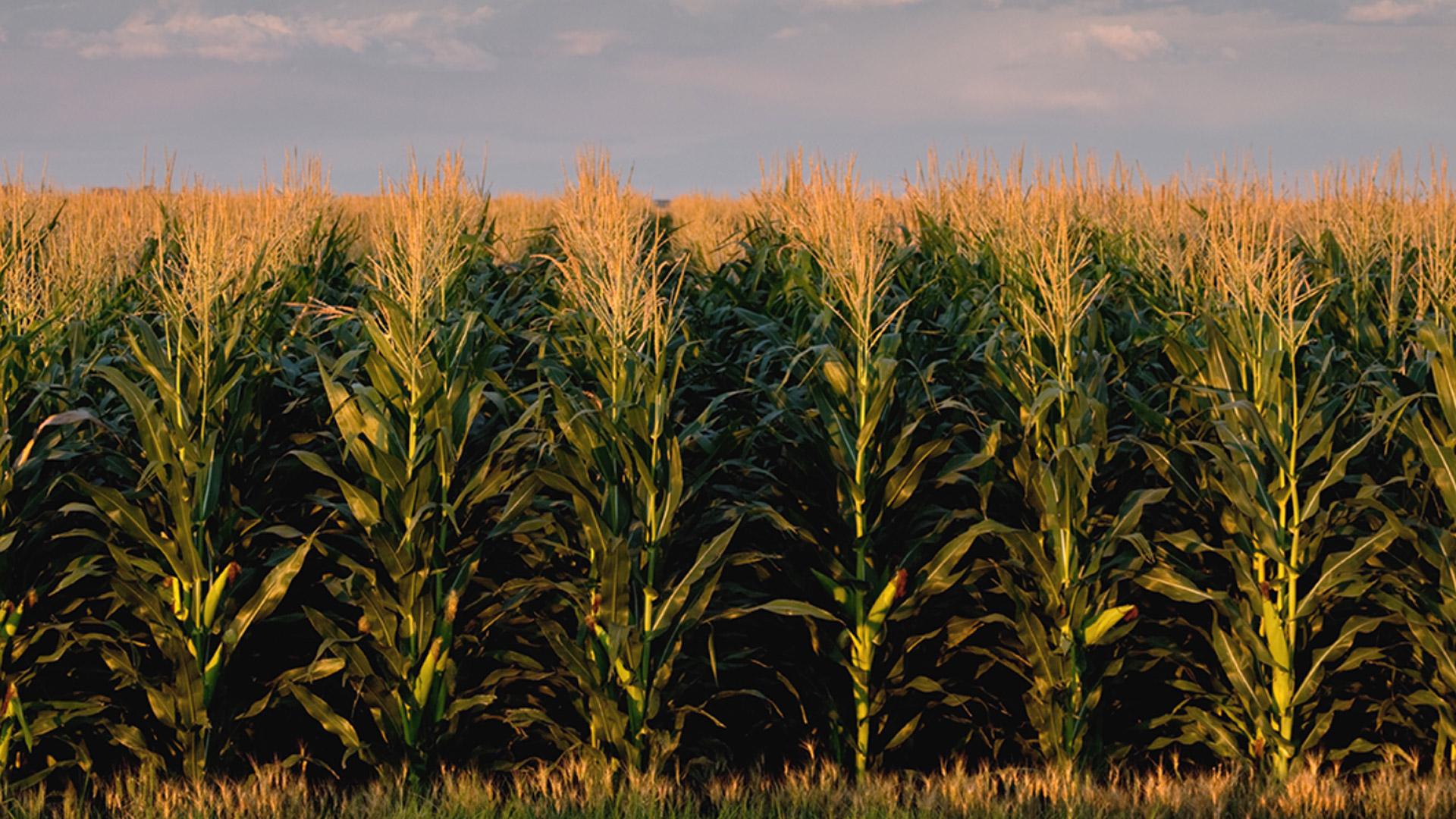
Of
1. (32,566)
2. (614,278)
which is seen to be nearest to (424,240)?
(614,278)

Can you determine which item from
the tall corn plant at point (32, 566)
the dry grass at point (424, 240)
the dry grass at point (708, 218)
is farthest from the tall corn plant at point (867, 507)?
the dry grass at point (708, 218)

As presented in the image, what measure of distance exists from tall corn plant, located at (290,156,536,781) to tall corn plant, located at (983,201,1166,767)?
2647 millimetres

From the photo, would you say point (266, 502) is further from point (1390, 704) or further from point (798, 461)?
point (1390, 704)

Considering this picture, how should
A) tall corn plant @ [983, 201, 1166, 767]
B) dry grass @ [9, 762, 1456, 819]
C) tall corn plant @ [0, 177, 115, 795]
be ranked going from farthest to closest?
tall corn plant @ [983, 201, 1166, 767]
tall corn plant @ [0, 177, 115, 795]
dry grass @ [9, 762, 1456, 819]

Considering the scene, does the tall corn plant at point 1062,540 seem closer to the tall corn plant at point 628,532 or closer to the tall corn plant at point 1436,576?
the tall corn plant at point 1436,576

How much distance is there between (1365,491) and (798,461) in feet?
9.81

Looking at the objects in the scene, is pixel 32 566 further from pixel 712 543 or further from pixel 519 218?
pixel 519 218

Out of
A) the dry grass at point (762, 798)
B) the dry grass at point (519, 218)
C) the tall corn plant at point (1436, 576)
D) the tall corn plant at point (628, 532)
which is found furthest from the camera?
the dry grass at point (519, 218)

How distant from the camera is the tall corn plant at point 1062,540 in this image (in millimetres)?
6035

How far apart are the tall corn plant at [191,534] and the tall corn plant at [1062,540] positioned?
12.6 feet

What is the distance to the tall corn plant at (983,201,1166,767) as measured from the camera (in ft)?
19.8

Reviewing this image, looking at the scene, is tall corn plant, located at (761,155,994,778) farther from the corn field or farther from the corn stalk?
the corn stalk

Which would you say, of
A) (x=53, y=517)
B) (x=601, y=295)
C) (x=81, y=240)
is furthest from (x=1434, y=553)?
(x=81, y=240)

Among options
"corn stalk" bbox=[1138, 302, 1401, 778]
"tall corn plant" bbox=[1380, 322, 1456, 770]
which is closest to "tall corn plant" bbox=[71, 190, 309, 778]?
"corn stalk" bbox=[1138, 302, 1401, 778]
